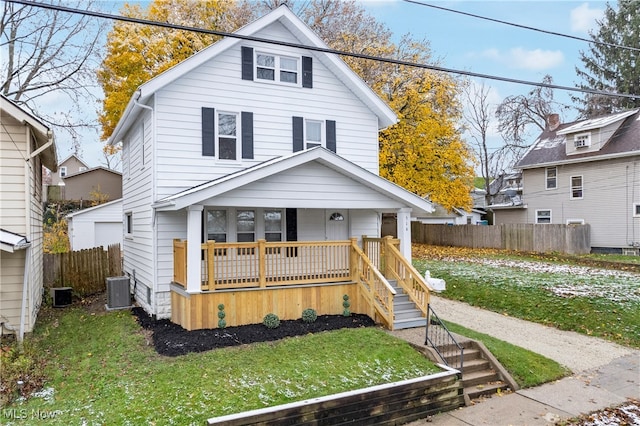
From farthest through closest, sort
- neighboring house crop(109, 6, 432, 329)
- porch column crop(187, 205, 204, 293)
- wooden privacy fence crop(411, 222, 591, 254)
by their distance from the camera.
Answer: wooden privacy fence crop(411, 222, 591, 254), neighboring house crop(109, 6, 432, 329), porch column crop(187, 205, 204, 293)

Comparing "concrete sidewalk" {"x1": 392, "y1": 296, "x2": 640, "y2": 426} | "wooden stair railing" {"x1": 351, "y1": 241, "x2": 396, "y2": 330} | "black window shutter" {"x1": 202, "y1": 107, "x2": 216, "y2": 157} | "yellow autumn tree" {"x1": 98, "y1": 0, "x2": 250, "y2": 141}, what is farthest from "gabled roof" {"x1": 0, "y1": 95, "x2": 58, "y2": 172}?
"yellow autumn tree" {"x1": 98, "y1": 0, "x2": 250, "y2": 141}

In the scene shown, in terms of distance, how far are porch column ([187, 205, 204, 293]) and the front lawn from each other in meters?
8.83

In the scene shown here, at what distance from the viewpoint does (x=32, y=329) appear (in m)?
9.74

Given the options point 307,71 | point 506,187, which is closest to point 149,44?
point 307,71

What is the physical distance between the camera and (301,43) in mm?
12539

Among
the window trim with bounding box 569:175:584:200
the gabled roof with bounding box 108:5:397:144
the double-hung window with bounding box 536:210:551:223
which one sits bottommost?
the double-hung window with bounding box 536:210:551:223

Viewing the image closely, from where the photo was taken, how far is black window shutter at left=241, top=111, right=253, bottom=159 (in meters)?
11.5

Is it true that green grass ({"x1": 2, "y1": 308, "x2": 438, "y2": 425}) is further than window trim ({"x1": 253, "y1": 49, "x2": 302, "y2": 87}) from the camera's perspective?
No

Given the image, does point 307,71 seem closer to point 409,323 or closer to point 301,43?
point 301,43

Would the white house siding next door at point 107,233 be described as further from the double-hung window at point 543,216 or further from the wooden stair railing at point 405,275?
the double-hung window at point 543,216

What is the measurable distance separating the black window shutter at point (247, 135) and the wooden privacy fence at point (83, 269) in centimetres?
717

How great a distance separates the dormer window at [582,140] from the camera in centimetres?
2525

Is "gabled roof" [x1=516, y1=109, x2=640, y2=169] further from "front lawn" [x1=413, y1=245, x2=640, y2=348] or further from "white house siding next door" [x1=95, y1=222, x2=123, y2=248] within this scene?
"white house siding next door" [x1=95, y1=222, x2=123, y2=248]

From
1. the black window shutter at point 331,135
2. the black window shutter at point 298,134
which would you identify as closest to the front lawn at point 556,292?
the black window shutter at point 331,135
